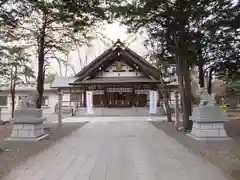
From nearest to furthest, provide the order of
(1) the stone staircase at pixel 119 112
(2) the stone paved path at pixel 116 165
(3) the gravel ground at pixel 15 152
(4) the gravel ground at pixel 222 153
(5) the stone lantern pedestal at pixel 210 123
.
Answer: (2) the stone paved path at pixel 116 165, (4) the gravel ground at pixel 222 153, (3) the gravel ground at pixel 15 152, (5) the stone lantern pedestal at pixel 210 123, (1) the stone staircase at pixel 119 112

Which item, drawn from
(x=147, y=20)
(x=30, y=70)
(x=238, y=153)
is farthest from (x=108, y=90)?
(x=238, y=153)

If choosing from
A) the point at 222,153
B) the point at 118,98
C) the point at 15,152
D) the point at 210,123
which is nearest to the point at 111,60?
the point at 118,98

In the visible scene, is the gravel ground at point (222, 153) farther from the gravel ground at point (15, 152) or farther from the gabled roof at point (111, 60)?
the gabled roof at point (111, 60)

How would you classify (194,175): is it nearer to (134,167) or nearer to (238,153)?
(134,167)

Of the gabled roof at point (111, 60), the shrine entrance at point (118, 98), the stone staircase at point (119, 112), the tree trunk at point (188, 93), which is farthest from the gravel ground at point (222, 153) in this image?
the shrine entrance at point (118, 98)

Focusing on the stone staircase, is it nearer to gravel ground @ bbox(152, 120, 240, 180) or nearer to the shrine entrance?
the shrine entrance

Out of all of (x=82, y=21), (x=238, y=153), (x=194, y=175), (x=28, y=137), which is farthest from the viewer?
(x=82, y=21)

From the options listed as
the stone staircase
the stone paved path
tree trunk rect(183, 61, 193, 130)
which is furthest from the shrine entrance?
the stone paved path

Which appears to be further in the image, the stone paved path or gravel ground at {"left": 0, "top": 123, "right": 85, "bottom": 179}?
gravel ground at {"left": 0, "top": 123, "right": 85, "bottom": 179}

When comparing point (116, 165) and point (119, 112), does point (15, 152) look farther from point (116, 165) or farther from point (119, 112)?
point (119, 112)

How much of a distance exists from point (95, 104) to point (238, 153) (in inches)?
1243

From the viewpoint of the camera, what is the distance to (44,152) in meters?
9.43

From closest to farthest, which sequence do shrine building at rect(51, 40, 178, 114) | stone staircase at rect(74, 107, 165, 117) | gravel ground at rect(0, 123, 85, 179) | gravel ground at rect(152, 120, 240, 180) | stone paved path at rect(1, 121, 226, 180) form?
stone paved path at rect(1, 121, 226, 180) → gravel ground at rect(152, 120, 240, 180) → gravel ground at rect(0, 123, 85, 179) → stone staircase at rect(74, 107, 165, 117) → shrine building at rect(51, 40, 178, 114)

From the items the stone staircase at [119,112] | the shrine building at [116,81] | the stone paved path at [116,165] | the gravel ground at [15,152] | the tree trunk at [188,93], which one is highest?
the shrine building at [116,81]
